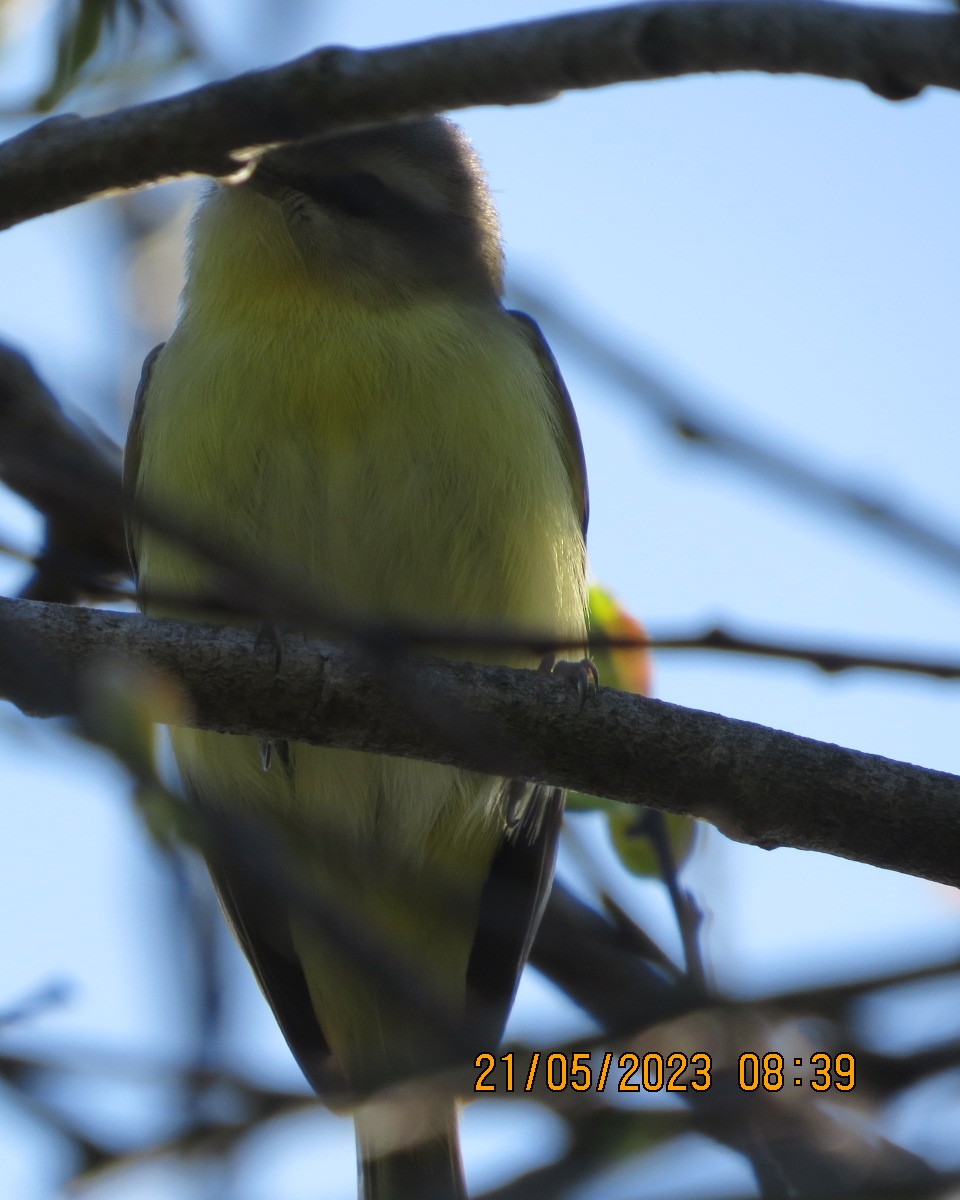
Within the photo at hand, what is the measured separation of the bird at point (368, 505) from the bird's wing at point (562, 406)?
0.7 inches

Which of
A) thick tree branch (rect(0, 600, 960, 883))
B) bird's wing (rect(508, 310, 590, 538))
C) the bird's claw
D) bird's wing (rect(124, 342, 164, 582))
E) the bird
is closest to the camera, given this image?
thick tree branch (rect(0, 600, 960, 883))

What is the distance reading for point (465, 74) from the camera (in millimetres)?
A: 2477

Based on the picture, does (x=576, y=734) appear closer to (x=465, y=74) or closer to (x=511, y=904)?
(x=465, y=74)

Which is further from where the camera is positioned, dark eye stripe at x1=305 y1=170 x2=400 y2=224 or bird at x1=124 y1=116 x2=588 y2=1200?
dark eye stripe at x1=305 y1=170 x2=400 y2=224

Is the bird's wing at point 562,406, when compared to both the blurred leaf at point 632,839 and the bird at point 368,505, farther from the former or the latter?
the blurred leaf at point 632,839

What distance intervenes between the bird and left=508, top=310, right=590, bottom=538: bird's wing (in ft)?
0.06

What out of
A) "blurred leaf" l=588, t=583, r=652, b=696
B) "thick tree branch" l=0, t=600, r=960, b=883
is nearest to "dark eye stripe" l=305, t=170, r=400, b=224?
→ "blurred leaf" l=588, t=583, r=652, b=696

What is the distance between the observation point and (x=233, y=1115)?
159 centimetres

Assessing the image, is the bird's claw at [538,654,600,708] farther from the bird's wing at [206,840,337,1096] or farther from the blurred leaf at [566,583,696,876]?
the bird's wing at [206,840,337,1096]

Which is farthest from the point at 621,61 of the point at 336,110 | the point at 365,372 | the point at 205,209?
the point at 205,209

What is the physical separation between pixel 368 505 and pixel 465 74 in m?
1.84

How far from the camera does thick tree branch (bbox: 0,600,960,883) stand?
10.4ft

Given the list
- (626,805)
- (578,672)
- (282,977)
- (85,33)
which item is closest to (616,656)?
(626,805)
